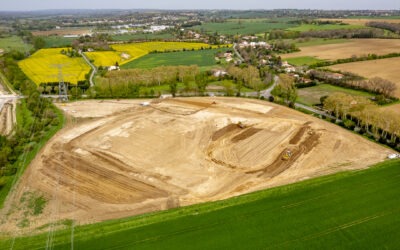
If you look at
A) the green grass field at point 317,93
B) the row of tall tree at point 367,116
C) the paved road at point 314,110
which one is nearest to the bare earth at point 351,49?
the green grass field at point 317,93

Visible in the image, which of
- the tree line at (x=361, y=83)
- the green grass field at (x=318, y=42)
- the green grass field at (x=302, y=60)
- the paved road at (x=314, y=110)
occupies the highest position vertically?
the green grass field at (x=318, y=42)

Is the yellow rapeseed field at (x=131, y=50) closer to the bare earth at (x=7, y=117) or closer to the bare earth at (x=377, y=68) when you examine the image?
the bare earth at (x=7, y=117)

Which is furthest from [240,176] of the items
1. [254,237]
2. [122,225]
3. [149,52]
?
[149,52]

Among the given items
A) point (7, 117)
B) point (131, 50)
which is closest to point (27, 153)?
point (7, 117)

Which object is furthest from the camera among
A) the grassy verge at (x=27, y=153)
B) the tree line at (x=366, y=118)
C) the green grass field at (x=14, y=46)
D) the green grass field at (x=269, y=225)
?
the green grass field at (x=14, y=46)

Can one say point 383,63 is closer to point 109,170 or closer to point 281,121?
point 281,121

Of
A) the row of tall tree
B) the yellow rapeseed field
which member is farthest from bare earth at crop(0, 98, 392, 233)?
the yellow rapeseed field

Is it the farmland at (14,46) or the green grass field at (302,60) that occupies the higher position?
the farmland at (14,46)
